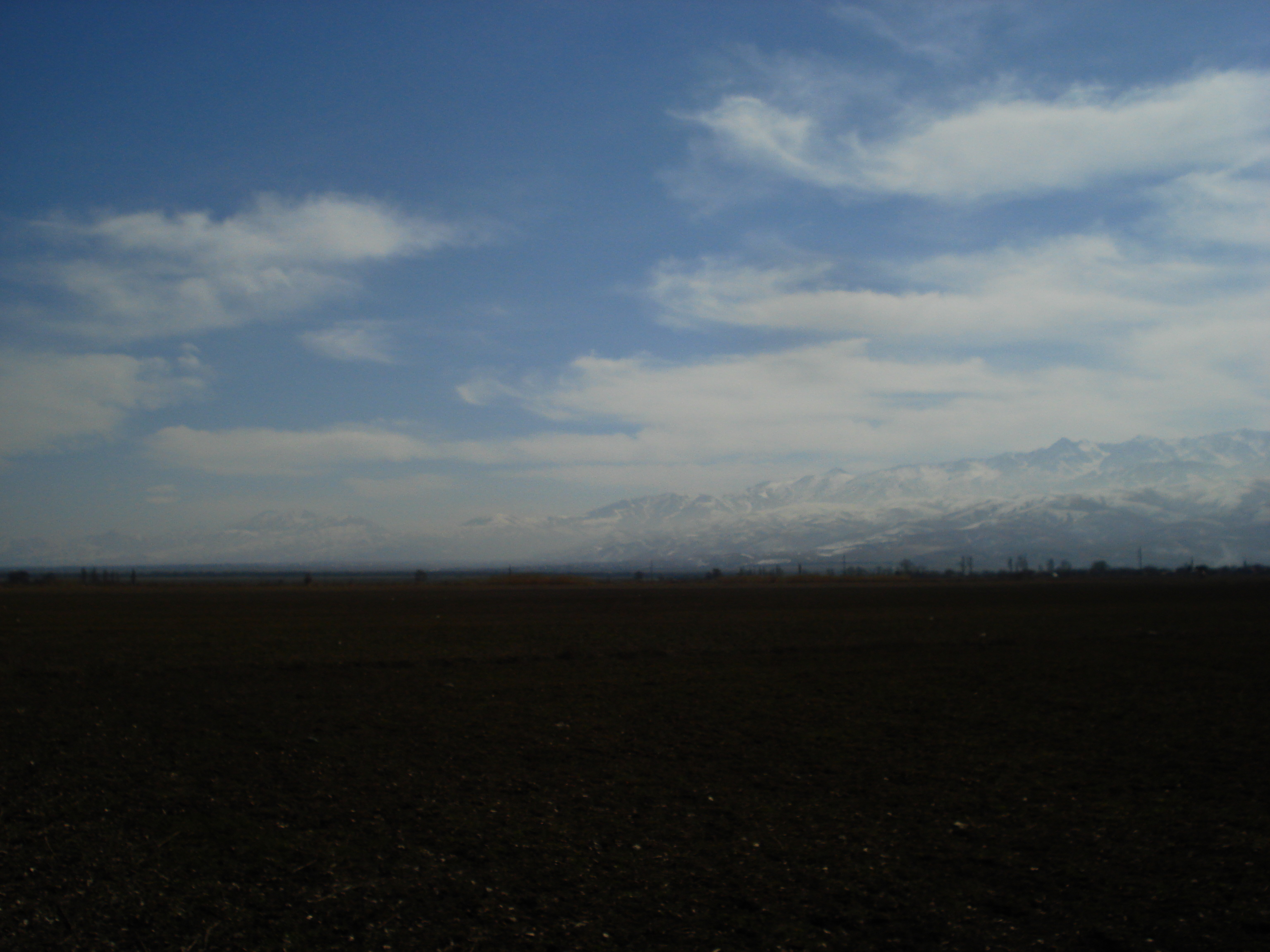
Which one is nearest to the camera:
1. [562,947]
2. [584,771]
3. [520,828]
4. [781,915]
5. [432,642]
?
[562,947]

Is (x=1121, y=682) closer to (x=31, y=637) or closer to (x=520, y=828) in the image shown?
(x=520, y=828)

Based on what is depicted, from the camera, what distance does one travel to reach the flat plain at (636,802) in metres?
7.18

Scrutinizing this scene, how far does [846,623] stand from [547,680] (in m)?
20.5

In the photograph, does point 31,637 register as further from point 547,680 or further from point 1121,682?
point 1121,682

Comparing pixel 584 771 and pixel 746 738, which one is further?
pixel 746 738

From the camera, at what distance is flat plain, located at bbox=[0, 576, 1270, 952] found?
23.5 feet

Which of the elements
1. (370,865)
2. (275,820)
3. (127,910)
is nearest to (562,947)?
(370,865)

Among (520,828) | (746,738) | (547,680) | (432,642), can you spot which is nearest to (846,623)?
(432,642)

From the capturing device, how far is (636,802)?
1052 centimetres

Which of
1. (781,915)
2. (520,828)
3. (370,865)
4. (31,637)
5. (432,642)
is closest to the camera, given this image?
(781,915)

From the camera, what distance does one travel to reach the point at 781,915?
727 centimetres

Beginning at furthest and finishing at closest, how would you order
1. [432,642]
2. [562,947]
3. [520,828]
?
[432,642] < [520,828] < [562,947]

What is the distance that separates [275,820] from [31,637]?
95.0 ft

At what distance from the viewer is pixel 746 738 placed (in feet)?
46.0
